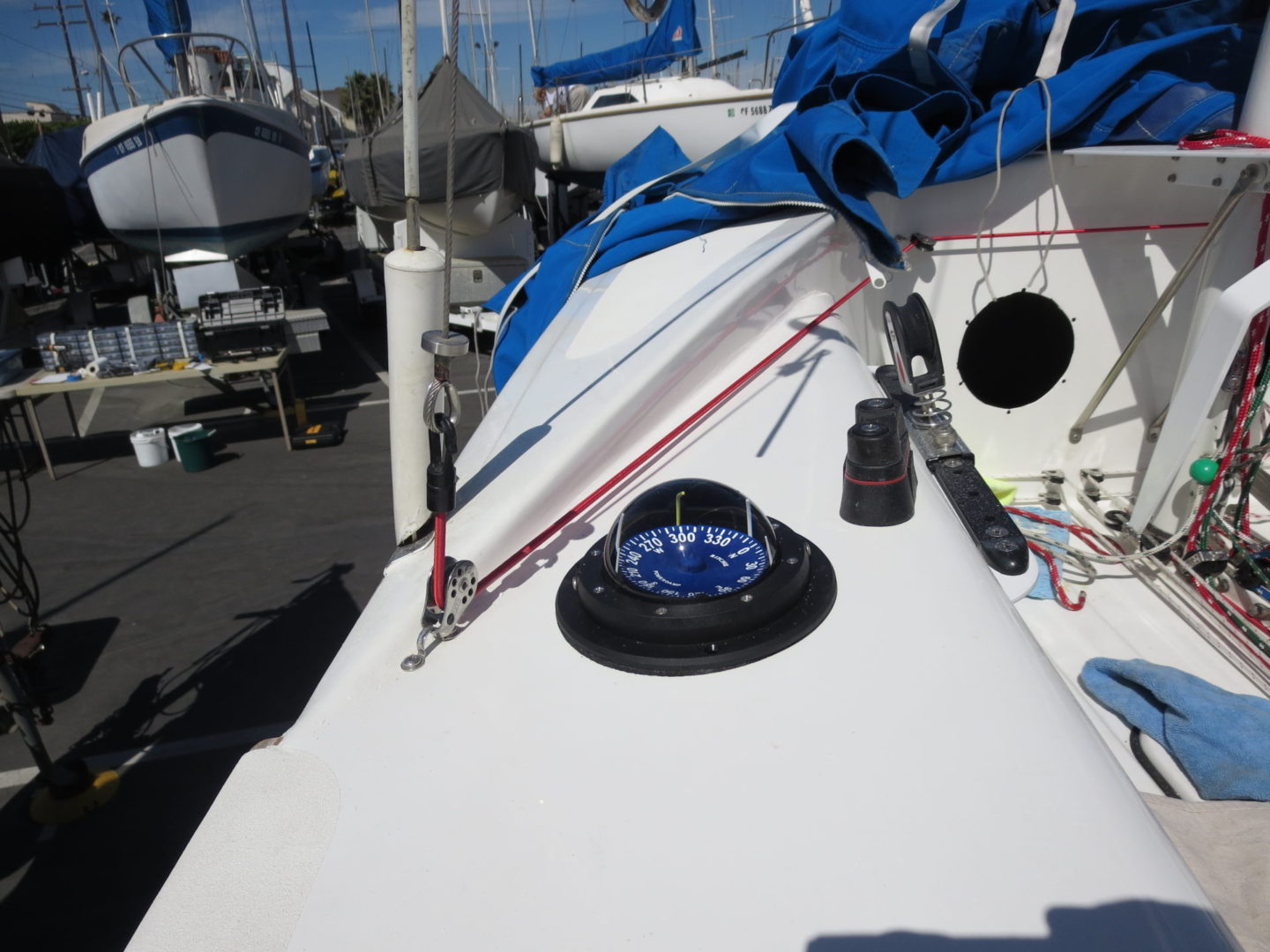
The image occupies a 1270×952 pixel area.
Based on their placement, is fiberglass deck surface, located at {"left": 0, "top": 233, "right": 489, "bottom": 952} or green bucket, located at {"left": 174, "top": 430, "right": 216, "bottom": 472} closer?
fiberglass deck surface, located at {"left": 0, "top": 233, "right": 489, "bottom": 952}

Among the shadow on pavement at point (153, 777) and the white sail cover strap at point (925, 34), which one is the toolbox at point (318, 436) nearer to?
the shadow on pavement at point (153, 777)

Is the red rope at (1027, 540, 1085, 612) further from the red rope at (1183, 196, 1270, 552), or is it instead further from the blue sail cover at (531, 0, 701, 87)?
the blue sail cover at (531, 0, 701, 87)

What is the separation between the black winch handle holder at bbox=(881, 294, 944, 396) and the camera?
1.95 metres

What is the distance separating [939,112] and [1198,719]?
1.99 m

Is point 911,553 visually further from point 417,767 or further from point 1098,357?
point 1098,357

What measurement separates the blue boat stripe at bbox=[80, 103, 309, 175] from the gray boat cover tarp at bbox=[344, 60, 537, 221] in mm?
1194

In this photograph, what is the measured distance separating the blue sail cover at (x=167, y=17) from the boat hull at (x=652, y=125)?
451cm

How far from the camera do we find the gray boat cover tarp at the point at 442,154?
7730mm

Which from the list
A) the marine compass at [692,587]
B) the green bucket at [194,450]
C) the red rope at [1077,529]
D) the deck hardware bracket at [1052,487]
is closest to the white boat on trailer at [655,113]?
the green bucket at [194,450]

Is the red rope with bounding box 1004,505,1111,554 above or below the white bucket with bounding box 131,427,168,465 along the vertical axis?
above

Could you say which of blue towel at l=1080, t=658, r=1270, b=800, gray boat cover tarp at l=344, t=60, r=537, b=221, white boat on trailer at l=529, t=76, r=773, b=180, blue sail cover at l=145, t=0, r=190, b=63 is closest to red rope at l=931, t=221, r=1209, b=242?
blue towel at l=1080, t=658, r=1270, b=800

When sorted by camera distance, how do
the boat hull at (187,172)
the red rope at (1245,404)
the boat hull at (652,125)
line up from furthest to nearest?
the boat hull at (652,125), the boat hull at (187,172), the red rope at (1245,404)

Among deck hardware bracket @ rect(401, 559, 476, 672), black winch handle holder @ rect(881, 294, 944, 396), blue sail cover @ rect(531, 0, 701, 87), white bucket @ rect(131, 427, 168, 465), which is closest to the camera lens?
deck hardware bracket @ rect(401, 559, 476, 672)

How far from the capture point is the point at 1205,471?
2.22 metres
